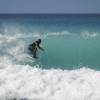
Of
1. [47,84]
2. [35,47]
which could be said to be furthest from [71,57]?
[47,84]

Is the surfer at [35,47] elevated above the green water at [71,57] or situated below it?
above

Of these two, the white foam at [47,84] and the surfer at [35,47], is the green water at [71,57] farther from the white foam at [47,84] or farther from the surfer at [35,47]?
the white foam at [47,84]

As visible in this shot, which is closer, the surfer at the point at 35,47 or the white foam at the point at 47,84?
the white foam at the point at 47,84

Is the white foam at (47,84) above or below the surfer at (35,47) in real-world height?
below

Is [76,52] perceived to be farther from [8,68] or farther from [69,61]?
[8,68]

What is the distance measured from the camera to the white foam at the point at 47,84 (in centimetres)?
732

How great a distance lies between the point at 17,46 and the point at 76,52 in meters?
2.88

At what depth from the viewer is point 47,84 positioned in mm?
7895

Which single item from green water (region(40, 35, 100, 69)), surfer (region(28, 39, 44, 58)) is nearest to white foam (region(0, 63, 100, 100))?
green water (region(40, 35, 100, 69))

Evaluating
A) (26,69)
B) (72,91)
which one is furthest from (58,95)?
(26,69)

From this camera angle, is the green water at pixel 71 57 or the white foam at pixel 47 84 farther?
the green water at pixel 71 57

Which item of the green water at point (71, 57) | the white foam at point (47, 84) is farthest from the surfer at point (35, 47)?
the white foam at point (47, 84)

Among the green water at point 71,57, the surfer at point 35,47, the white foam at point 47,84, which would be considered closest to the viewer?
the white foam at point 47,84

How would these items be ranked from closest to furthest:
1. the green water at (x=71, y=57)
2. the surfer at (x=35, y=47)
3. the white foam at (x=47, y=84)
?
the white foam at (x=47, y=84)
the green water at (x=71, y=57)
the surfer at (x=35, y=47)
